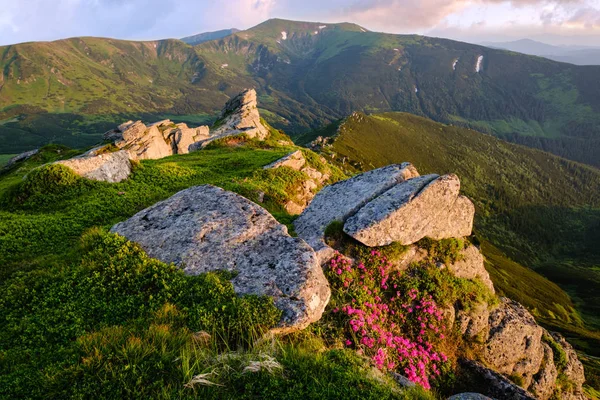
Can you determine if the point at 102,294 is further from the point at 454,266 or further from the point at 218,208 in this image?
the point at 454,266

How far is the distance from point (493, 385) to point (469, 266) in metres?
6.14

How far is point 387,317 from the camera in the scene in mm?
13578

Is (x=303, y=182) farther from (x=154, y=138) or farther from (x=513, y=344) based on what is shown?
(x=154, y=138)

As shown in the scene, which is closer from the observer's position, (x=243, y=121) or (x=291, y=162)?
(x=291, y=162)

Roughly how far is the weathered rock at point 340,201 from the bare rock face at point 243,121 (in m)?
42.5

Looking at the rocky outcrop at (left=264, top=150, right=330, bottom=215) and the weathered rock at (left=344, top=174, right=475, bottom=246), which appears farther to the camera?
the rocky outcrop at (left=264, top=150, right=330, bottom=215)

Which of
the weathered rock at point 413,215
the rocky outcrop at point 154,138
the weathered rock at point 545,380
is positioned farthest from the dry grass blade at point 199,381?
the rocky outcrop at point 154,138

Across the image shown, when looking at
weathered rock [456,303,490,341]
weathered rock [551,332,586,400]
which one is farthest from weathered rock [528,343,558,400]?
weathered rock [456,303,490,341]

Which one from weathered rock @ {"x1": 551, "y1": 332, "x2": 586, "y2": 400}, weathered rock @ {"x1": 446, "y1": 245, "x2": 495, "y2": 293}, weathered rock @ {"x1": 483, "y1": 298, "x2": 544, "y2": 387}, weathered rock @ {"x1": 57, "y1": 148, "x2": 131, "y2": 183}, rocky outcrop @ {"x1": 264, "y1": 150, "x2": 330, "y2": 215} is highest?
weathered rock @ {"x1": 57, "y1": 148, "x2": 131, "y2": 183}

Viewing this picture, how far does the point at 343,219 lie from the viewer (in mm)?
16422

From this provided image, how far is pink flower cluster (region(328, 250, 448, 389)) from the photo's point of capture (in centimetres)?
1174

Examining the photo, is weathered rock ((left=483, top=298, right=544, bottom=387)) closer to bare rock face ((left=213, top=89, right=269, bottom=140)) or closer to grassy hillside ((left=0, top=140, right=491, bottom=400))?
grassy hillside ((left=0, top=140, right=491, bottom=400))

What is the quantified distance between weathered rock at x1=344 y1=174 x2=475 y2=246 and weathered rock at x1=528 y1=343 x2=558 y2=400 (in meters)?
10.5

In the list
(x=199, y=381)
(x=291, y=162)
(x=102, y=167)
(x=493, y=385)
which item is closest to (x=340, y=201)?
(x=493, y=385)
